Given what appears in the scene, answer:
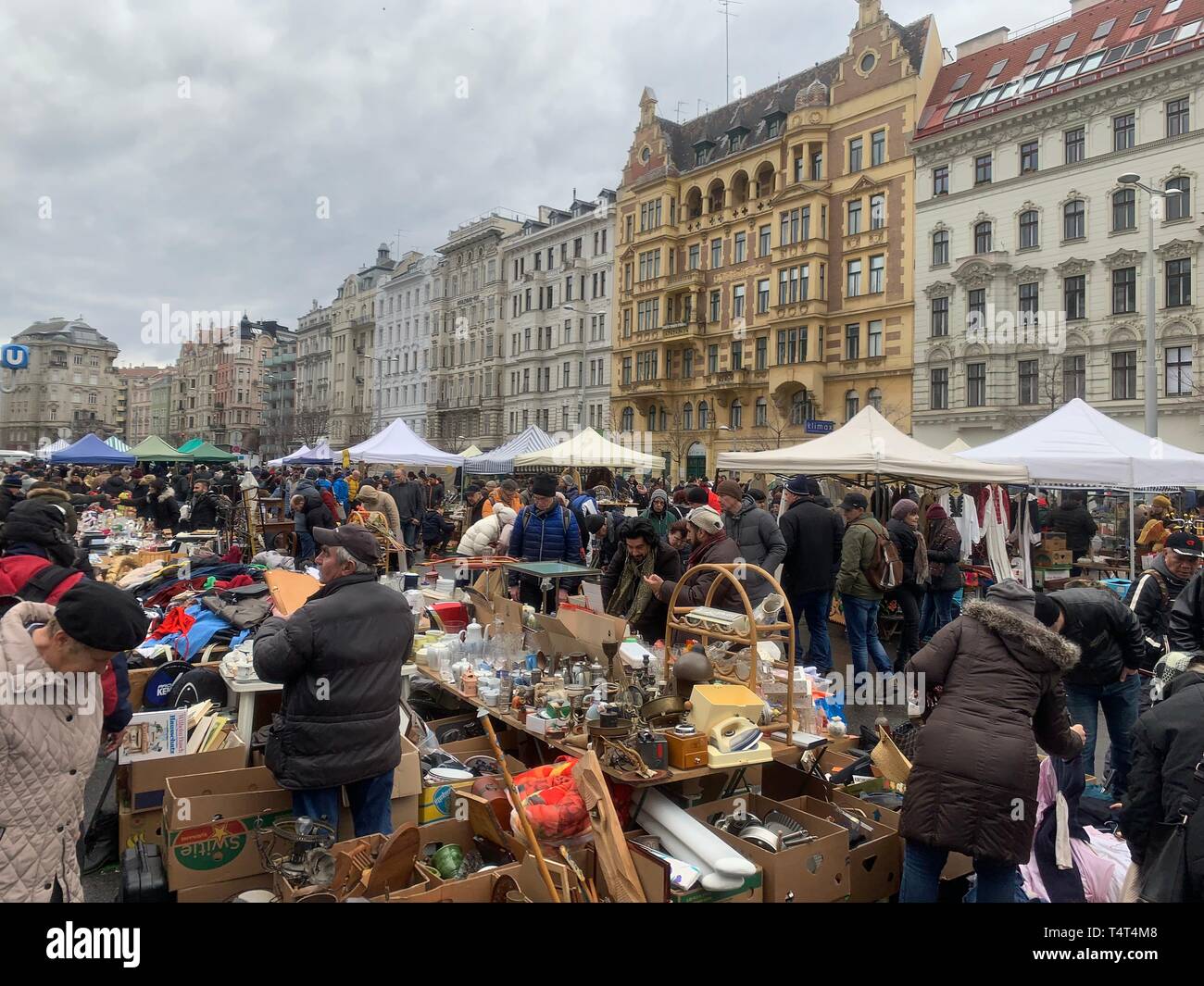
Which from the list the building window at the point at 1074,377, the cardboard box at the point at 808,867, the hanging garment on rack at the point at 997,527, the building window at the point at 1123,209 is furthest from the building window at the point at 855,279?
the cardboard box at the point at 808,867

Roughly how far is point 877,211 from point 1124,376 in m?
12.0

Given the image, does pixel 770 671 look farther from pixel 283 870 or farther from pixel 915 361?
pixel 915 361

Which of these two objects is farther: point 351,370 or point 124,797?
point 351,370

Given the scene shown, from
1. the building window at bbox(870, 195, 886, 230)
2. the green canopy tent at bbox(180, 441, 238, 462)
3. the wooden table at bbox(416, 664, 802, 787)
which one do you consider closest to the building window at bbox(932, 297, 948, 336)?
the building window at bbox(870, 195, 886, 230)

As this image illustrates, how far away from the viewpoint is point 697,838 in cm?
349

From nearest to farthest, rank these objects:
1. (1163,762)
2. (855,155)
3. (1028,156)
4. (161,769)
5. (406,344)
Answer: (1163,762) → (161,769) → (1028,156) → (855,155) → (406,344)

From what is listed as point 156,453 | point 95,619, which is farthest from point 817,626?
point 156,453

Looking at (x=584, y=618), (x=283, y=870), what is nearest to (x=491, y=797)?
(x=283, y=870)

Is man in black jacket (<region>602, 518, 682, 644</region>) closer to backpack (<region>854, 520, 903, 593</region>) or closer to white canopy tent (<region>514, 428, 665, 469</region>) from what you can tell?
backpack (<region>854, 520, 903, 593</region>)

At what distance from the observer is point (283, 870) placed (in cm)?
332

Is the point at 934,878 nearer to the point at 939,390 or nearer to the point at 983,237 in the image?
the point at 939,390

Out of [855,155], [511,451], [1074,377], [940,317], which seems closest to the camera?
[511,451]

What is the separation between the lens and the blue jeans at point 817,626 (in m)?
7.91
